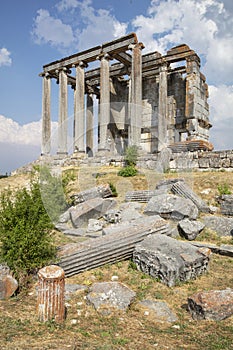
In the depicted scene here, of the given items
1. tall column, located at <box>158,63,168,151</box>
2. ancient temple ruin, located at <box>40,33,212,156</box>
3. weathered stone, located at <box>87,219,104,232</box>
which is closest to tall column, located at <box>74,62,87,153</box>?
ancient temple ruin, located at <box>40,33,212,156</box>

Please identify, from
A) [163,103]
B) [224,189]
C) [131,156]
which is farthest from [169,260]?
[163,103]

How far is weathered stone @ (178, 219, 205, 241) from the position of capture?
746 centimetres

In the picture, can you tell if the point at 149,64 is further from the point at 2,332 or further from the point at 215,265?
the point at 2,332

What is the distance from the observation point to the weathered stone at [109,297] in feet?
13.9

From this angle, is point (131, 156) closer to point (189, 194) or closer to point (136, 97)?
point (136, 97)

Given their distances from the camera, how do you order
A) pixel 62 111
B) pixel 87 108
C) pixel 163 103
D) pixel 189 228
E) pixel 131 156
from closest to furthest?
pixel 189 228 < pixel 131 156 < pixel 163 103 < pixel 62 111 < pixel 87 108

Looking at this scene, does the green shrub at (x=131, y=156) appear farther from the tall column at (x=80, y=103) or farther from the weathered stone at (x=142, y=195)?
the weathered stone at (x=142, y=195)

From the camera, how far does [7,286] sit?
4.54m

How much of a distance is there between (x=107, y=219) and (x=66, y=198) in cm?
197

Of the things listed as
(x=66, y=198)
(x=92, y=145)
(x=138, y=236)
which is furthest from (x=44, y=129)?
(x=138, y=236)

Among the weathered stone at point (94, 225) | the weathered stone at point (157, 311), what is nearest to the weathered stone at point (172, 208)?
the weathered stone at point (94, 225)

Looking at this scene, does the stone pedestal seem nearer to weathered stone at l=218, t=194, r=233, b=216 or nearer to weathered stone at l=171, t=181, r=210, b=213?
weathered stone at l=171, t=181, r=210, b=213

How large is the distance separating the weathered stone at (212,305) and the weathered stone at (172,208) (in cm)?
408

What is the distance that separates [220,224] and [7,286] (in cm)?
603
